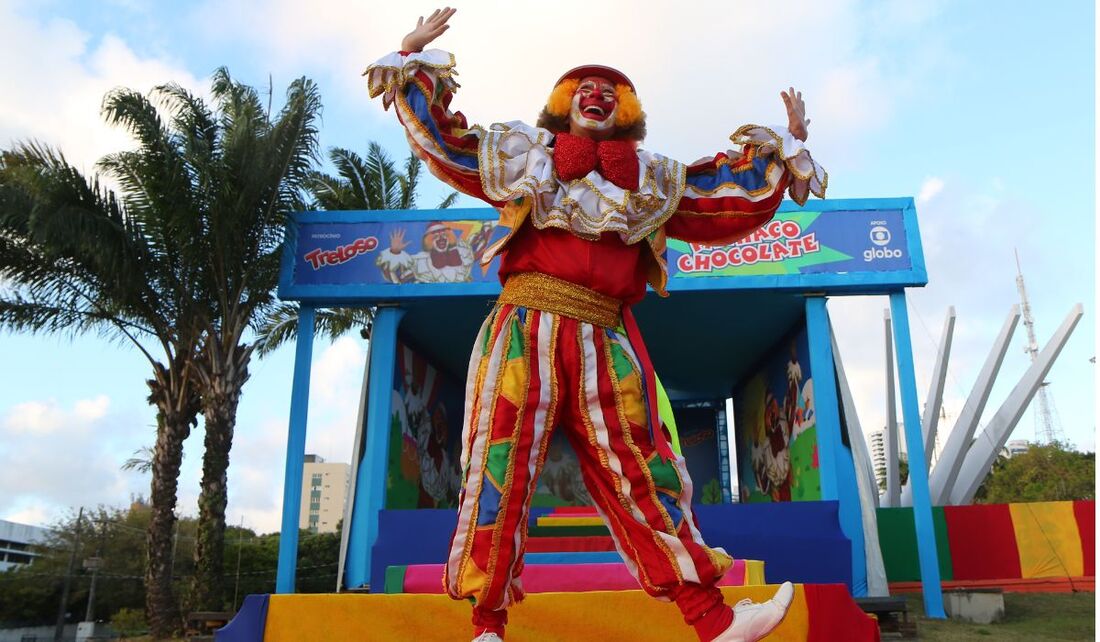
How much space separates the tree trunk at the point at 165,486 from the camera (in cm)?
859

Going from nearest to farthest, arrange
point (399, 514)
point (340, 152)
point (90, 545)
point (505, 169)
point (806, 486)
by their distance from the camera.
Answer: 1. point (505, 169)
2. point (399, 514)
3. point (806, 486)
4. point (340, 152)
5. point (90, 545)

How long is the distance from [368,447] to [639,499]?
6.73 m

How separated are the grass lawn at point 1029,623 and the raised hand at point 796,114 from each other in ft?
14.1

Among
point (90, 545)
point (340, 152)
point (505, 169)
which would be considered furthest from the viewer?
point (90, 545)

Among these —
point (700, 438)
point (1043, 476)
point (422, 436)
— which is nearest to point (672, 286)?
point (422, 436)

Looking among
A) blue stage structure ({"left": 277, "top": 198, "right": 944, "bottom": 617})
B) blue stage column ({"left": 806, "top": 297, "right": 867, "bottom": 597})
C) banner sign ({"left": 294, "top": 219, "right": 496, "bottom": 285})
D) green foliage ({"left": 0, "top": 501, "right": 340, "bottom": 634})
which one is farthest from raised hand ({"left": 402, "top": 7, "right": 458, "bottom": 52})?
green foliage ({"left": 0, "top": 501, "right": 340, "bottom": 634})

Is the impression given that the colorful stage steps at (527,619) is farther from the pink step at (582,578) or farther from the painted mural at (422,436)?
the painted mural at (422,436)

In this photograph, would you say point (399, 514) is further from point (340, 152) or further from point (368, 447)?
point (340, 152)

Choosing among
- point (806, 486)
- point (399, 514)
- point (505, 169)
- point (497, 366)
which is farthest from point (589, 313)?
point (806, 486)

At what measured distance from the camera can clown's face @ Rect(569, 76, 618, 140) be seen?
2785 millimetres

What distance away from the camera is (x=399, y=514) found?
7.34 meters

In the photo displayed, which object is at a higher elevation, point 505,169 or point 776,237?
point 776,237

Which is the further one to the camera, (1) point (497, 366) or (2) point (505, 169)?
(2) point (505, 169)

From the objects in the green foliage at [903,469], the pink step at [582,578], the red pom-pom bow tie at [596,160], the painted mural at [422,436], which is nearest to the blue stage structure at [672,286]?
the painted mural at [422,436]
